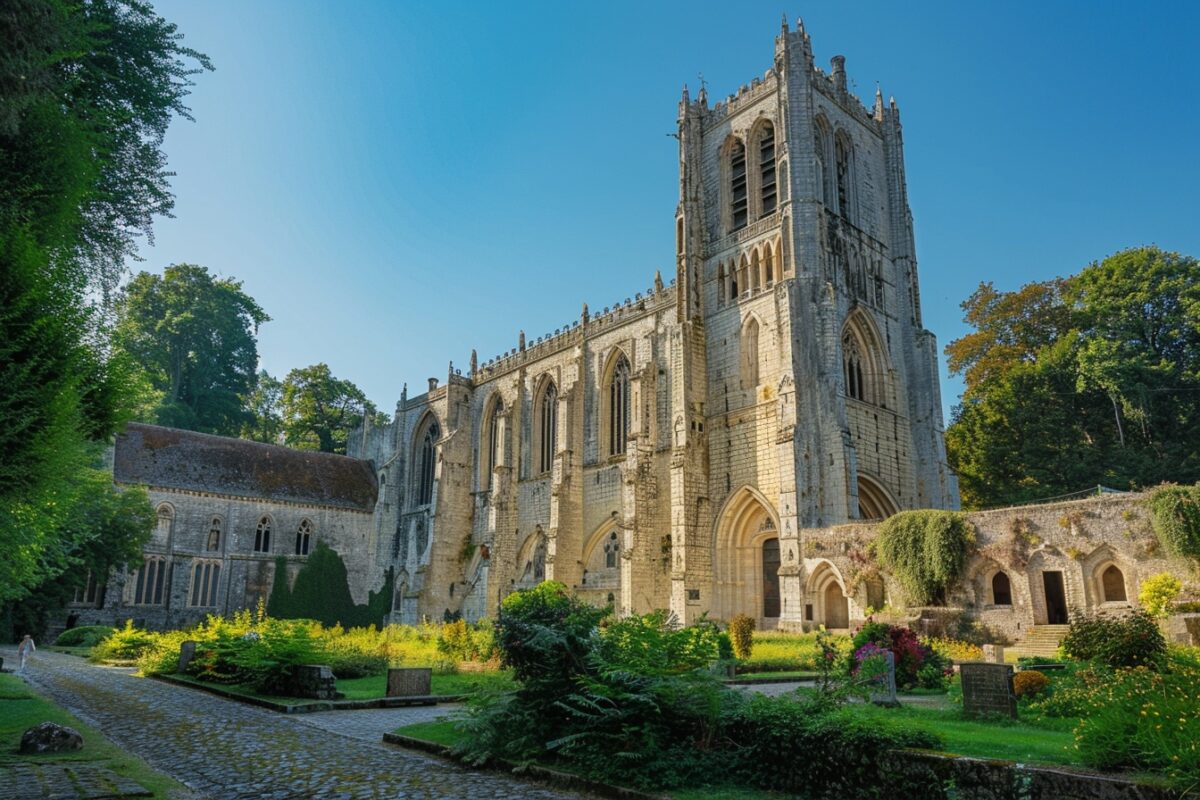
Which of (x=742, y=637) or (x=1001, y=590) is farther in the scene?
(x=1001, y=590)

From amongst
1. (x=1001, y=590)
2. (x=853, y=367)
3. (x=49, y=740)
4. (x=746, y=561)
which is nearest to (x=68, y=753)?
(x=49, y=740)

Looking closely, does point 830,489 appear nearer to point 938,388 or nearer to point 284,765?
point 938,388

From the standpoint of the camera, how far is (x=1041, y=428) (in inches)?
1291

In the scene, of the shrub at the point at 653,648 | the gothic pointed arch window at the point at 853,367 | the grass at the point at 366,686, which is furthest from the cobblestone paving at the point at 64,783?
the gothic pointed arch window at the point at 853,367

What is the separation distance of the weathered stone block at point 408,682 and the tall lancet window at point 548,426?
79.2 ft

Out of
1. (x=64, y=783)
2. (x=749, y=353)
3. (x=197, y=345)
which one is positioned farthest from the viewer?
(x=197, y=345)

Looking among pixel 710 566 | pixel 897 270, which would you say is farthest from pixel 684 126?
pixel 710 566

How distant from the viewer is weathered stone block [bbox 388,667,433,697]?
1484cm

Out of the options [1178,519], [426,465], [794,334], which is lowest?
[1178,519]

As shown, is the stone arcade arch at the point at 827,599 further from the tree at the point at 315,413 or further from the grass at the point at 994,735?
the tree at the point at 315,413

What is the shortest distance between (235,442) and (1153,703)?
46700 mm

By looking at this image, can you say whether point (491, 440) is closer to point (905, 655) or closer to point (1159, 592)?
point (1159, 592)

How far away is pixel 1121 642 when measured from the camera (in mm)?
12078

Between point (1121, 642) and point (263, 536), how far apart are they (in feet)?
133
